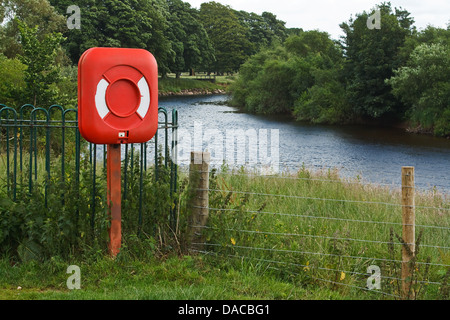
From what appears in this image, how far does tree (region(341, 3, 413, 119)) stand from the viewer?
38.8 metres

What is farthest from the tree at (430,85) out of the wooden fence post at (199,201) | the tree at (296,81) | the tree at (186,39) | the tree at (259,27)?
the tree at (259,27)

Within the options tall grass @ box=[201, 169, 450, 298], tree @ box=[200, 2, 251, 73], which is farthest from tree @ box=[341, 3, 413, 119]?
tree @ box=[200, 2, 251, 73]

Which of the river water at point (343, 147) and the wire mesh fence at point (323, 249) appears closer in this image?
the wire mesh fence at point (323, 249)

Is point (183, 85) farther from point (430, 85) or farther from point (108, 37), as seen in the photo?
point (430, 85)

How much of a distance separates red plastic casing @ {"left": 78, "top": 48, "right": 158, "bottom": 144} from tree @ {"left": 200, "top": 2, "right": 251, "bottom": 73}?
86.5 meters

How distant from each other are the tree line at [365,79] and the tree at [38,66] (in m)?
23.5

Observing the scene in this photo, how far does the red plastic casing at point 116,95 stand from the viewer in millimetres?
4766

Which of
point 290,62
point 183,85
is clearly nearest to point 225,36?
point 183,85

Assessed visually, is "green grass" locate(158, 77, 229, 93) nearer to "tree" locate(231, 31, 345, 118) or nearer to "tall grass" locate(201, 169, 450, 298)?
"tree" locate(231, 31, 345, 118)

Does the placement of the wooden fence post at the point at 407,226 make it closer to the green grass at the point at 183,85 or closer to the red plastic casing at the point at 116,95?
the red plastic casing at the point at 116,95

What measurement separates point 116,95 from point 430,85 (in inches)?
1217

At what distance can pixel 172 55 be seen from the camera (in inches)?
2714
